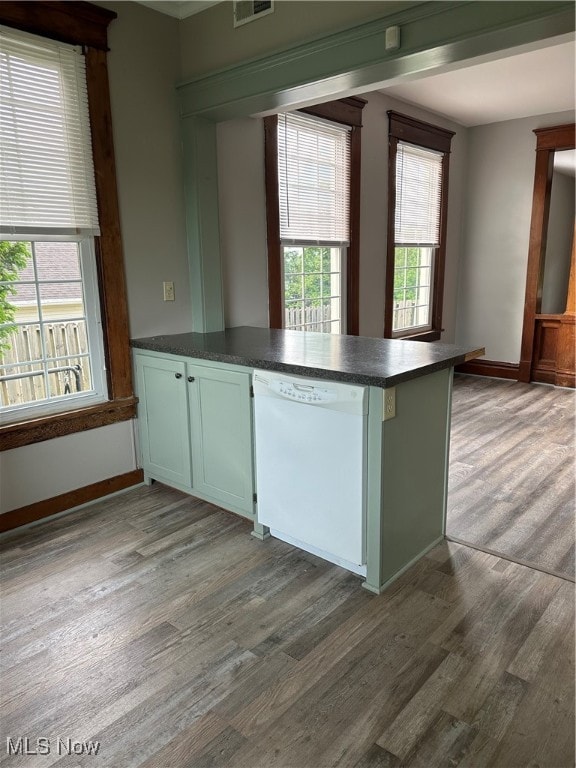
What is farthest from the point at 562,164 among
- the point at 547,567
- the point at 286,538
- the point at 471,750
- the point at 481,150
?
the point at 471,750

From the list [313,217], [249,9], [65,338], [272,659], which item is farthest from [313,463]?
[313,217]

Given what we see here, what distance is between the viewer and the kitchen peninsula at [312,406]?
222cm

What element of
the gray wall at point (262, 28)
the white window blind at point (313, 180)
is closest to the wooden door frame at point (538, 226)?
the white window blind at point (313, 180)

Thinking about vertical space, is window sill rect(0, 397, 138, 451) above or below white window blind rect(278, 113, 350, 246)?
below

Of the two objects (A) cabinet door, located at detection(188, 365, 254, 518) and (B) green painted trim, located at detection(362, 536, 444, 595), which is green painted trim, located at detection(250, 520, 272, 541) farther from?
(B) green painted trim, located at detection(362, 536, 444, 595)

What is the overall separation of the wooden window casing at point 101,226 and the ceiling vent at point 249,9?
674mm

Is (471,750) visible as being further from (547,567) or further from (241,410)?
(241,410)

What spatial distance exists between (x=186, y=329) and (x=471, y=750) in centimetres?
269

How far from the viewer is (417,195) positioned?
17.7 ft

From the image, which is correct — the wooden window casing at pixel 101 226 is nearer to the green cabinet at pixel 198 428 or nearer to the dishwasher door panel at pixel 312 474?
the green cabinet at pixel 198 428

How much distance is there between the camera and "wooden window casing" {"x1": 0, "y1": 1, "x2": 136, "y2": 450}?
8.80 feet

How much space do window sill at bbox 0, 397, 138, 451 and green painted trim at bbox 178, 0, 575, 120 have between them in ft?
5.95

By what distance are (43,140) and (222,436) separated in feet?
5.73

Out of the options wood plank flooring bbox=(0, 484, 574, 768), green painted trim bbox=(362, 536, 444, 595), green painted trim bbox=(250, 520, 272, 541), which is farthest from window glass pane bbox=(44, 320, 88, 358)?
green painted trim bbox=(362, 536, 444, 595)
